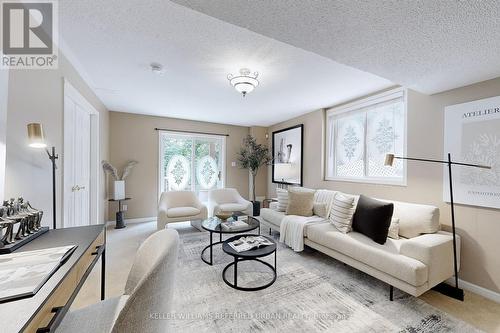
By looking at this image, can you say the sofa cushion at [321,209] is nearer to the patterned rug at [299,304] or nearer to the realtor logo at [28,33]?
the patterned rug at [299,304]

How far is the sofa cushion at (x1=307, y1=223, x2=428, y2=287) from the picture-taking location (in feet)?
5.87

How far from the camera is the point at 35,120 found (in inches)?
67.7

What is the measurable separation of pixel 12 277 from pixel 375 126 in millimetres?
3922

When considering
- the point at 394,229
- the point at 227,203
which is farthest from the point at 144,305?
the point at 227,203

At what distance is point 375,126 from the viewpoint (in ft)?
10.7

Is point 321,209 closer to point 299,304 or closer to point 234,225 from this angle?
point 234,225

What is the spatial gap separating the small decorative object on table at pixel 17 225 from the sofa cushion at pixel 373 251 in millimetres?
2654

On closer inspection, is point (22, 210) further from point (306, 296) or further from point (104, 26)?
point (306, 296)

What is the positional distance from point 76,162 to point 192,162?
103 inches

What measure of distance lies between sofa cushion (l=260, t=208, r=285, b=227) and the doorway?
2.70m

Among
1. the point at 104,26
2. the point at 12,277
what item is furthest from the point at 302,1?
the point at 12,277

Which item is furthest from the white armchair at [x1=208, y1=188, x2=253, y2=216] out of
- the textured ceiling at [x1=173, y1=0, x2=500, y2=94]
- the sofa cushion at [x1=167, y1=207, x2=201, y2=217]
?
the textured ceiling at [x1=173, y1=0, x2=500, y2=94]

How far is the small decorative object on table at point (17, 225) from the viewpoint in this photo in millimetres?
1132

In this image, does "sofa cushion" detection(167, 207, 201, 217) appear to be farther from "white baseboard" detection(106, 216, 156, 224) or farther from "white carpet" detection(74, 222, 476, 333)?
"white baseboard" detection(106, 216, 156, 224)
